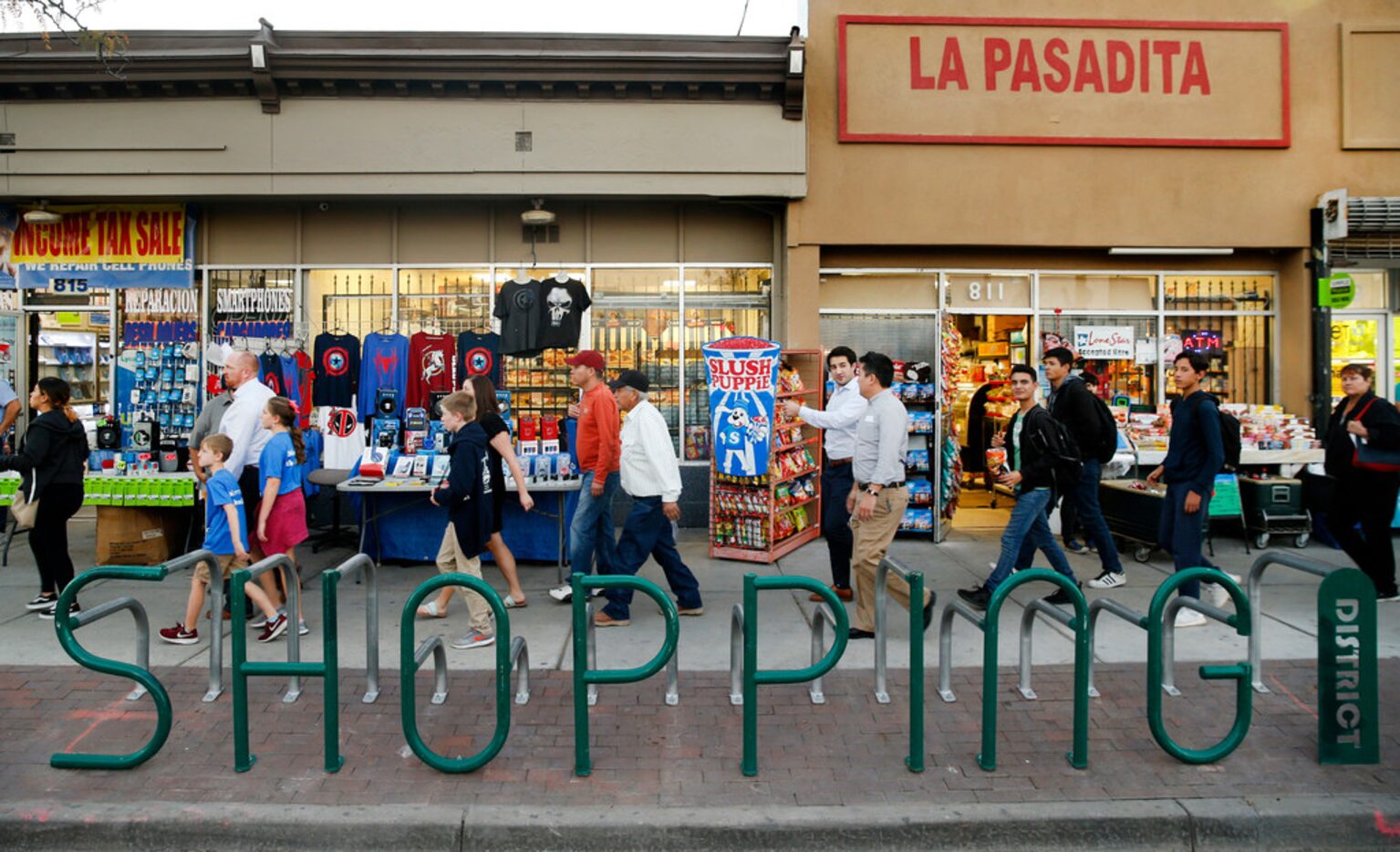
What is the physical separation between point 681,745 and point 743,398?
432 cm

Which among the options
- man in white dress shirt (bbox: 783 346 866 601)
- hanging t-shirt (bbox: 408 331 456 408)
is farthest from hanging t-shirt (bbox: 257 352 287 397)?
man in white dress shirt (bbox: 783 346 866 601)

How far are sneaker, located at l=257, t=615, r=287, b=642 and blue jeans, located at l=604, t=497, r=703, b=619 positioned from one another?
89.5 inches

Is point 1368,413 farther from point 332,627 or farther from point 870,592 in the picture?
point 332,627

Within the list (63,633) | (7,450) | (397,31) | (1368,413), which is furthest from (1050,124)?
(7,450)

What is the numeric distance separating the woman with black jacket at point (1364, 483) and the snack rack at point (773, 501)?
15.0 ft

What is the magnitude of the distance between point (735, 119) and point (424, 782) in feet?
25.9

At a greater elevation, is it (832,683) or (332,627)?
(332,627)

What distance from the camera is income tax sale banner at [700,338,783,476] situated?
28.0ft

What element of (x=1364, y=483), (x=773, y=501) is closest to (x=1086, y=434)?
(x=1364, y=483)

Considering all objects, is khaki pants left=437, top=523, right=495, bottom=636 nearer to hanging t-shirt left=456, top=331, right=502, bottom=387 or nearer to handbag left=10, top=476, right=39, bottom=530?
handbag left=10, top=476, right=39, bottom=530

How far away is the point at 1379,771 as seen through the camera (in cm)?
445

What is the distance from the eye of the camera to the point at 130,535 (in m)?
8.71

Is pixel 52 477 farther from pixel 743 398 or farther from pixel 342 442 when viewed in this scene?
pixel 743 398

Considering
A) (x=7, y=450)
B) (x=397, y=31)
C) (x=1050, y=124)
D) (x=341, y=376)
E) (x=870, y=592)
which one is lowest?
(x=870, y=592)
